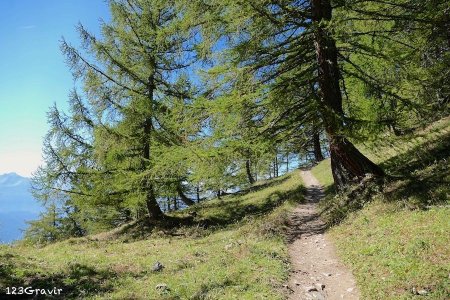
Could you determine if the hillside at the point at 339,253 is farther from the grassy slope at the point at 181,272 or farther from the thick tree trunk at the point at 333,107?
the thick tree trunk at the point at 333,107

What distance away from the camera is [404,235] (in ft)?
28.5

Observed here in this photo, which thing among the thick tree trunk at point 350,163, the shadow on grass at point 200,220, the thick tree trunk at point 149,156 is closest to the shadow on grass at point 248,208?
the shadow on grass at point 200,220

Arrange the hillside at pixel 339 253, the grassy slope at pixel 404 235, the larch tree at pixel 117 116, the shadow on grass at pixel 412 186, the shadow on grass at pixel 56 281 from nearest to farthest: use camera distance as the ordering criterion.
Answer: the grassy slope at pixel 404 235 → the hillside at pixel 339 253 → the shadow on grass at pixel 56 281 → the shadow on grass at pixel 412 186 → the larch tree at pixel 117 116

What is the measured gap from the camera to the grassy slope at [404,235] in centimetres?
689

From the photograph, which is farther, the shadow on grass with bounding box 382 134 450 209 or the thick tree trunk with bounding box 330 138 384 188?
the thick tree trunk with bounding box 330 138 384 188

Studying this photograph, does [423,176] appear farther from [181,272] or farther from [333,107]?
[181,272]

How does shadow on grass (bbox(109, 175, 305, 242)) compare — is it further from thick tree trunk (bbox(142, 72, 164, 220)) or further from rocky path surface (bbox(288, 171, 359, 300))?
rocky path surface (bbox(288, 171, 359, 300))

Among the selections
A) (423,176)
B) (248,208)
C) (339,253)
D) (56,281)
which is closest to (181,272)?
(56,281)

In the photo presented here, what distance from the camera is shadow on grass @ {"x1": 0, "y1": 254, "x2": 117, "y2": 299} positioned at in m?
8.47

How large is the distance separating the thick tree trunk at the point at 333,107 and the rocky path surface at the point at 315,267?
7.71 feet

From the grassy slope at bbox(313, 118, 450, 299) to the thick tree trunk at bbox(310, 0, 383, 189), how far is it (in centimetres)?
108

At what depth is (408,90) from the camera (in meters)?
12.2

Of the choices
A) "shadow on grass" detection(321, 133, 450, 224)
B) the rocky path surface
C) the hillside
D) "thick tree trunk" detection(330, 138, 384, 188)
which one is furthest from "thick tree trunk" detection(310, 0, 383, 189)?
the rocky path surface

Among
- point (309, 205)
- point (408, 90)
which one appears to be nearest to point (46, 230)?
point (309, 205)
